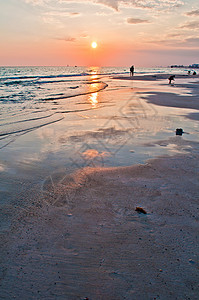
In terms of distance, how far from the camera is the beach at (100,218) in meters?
2.29

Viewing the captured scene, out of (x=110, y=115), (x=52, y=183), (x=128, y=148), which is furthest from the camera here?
(x=110, y=115)

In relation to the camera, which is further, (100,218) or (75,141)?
(75,141)

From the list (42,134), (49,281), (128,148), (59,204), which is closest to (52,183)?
(59,204)

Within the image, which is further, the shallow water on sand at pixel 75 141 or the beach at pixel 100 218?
the shallow water on sand at pixel 75 141

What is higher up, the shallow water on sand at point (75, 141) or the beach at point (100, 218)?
the shallow water on sand at point (75, 141)

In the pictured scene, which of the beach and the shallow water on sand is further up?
the shallow water on sand

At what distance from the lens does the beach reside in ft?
7.52

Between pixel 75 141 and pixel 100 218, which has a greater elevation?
pixel 75 141

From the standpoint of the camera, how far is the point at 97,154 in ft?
18.6

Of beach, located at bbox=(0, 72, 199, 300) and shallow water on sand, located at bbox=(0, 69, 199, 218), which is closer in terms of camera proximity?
beach, located at bbox=(0, 72, 199, 300)

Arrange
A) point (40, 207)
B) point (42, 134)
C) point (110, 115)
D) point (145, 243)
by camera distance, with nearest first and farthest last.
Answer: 1. point (145, 243)
2. point (40, 207)
3. point (42, 134)
4. point (110, 115)

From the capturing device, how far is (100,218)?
328 centimetres

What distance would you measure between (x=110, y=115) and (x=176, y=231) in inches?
310

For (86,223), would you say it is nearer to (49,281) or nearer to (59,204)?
(59,204)
